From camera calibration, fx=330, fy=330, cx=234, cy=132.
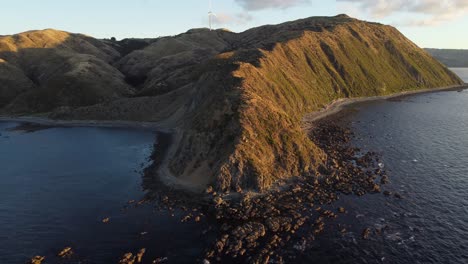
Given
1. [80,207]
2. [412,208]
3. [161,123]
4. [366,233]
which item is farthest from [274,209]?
[161,123]

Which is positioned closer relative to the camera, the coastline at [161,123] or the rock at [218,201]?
Answer: the rock at [218,201]

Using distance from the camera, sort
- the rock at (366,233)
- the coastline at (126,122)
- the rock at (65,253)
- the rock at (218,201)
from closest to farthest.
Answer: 1. the rock at (65,253)
2. the rock at (366,233)
3. the rock at (218,201)
4. the coastline at (126,122)

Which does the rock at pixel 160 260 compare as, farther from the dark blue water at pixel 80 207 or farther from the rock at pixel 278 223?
the rock at pixel 278 223

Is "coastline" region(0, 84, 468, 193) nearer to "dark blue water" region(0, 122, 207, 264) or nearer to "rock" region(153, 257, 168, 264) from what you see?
"dark blue water" region(0, 122, 207, 264)

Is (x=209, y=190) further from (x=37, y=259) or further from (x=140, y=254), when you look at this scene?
(x=37, y=259)

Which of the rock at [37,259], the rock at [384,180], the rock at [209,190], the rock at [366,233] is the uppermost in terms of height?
the rock at [209,190]

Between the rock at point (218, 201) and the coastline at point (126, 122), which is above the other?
the coastline at point (126, 122)

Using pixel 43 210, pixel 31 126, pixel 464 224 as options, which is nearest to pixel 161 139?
pixel 43 210

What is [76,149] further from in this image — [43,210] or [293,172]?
[293,172]

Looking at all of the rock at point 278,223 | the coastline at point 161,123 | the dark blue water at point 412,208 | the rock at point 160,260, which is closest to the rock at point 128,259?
the rock at point 160,260
